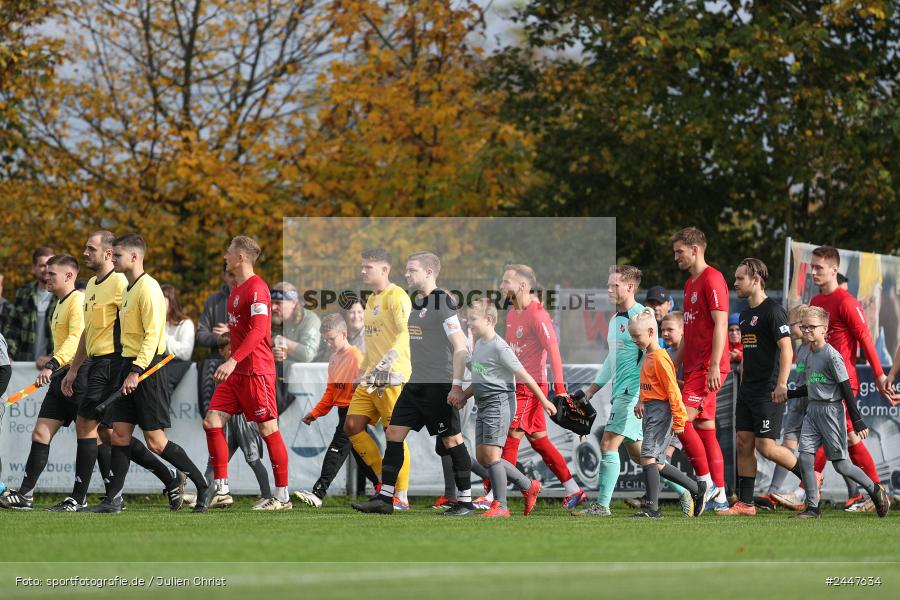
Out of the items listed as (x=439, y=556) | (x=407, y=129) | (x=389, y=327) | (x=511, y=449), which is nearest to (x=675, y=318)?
(x=511, y=449)

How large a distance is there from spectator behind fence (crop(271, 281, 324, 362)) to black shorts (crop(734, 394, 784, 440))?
162 inches

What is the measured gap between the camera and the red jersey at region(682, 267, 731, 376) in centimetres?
1116

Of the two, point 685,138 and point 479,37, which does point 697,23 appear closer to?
point 685,138

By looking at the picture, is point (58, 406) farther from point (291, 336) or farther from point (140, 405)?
point (291, 336)

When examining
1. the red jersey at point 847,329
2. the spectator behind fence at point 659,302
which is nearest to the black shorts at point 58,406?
the spectator behind fence at point 659,302

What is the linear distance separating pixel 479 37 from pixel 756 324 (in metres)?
13.5

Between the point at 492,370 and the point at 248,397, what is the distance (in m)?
1.95

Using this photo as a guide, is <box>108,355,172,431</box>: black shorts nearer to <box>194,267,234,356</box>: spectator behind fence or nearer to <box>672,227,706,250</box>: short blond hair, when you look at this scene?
<box>194,267,234,356</box>: spectator behind fence

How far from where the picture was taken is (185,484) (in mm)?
13148

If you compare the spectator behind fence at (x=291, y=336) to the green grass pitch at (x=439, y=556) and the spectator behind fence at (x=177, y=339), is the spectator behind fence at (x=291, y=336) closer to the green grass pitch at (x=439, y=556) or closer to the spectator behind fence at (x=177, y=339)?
the spectator behind fence at (x=177, y=339)

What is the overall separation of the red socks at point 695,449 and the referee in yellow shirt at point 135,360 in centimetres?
385

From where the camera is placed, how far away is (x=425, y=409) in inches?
418

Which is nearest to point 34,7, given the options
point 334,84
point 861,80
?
point 334,84

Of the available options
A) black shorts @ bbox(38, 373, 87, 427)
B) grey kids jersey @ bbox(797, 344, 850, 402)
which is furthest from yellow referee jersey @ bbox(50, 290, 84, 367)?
grey kids jersey @ bbox(797, 344, 850, 402)
